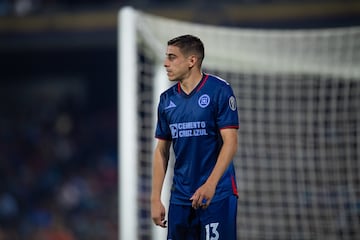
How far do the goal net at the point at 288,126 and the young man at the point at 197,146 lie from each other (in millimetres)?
2602

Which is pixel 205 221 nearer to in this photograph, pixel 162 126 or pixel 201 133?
pixel 201 133

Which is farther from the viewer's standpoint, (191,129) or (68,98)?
(68,98)

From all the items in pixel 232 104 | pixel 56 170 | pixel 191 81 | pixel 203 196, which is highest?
pixel 191 81

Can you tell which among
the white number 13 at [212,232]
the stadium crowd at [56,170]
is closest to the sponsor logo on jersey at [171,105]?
the white number 13 at [212,232]

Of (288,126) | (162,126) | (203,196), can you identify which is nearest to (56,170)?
(288,126)

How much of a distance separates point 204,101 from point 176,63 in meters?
0.25

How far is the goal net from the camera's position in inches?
284

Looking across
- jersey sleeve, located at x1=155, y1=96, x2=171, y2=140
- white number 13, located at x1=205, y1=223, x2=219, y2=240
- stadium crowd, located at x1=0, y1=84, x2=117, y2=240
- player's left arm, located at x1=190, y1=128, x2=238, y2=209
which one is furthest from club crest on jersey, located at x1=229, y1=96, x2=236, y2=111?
stadium crowd, located at x1=0, y1=84, x2=117, y2=240

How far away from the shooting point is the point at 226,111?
13.1ft

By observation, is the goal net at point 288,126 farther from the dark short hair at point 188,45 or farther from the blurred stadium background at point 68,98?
the blurred stadium background at point 68,98

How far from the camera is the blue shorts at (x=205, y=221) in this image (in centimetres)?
395

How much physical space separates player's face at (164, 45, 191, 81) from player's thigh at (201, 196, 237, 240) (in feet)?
2.33

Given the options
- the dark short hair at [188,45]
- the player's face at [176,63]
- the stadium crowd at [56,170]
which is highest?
the dark short hair at [188,45]

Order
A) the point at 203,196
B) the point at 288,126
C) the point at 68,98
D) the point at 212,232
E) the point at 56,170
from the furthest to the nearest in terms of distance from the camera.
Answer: the point at 68,98 → the point at 56,170 → the point at 288,126 → the point at 212,232 → the point at 203,196
